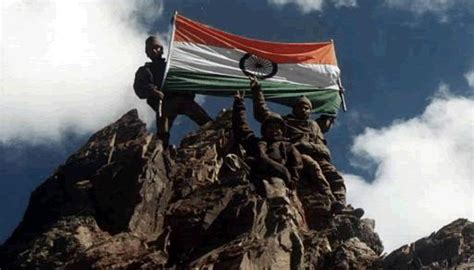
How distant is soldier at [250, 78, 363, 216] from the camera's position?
26.0m

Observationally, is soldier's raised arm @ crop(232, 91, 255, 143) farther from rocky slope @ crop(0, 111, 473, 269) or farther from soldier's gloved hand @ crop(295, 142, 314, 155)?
soldier's gloved hand @ crop(295, 142, 314, 155)

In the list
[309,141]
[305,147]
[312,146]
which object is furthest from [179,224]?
[309,141]

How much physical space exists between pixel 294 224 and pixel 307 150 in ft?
17.5

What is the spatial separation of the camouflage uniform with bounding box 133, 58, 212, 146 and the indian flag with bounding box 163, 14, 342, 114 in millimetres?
261

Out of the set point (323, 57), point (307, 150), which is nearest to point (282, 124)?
point (307, 150)

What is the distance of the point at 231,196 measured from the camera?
2195cm

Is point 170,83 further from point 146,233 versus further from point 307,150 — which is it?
point 146,233

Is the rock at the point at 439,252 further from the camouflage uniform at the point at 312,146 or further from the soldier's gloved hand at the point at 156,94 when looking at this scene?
the soldier's gloved hand at the point at 156,94

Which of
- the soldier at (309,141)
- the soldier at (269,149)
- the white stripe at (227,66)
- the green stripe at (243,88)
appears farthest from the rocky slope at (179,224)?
the white stripe at (227,66)

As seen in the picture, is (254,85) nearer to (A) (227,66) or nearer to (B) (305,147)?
(B) (305,147)

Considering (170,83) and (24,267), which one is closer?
(24,267)

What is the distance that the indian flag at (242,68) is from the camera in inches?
1216

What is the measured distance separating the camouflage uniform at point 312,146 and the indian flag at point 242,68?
9.31ft

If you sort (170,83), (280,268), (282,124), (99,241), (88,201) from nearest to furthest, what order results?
(280,268) → (99,241) → (88,201) → (282,124) → (170,83)
